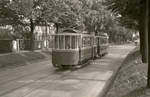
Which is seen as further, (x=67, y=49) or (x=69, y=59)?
(x=67, y=49)

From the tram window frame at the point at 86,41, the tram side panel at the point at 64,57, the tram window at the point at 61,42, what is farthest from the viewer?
the tram window frame at the point at 86,41

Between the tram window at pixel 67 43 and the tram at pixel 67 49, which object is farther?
the tram window at pixel 67 43

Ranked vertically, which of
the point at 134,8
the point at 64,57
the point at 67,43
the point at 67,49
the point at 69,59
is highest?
the point at 134,8

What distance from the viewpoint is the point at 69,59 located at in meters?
17.1

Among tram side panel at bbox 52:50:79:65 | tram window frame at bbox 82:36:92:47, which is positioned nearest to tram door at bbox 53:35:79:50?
tram side panel at bbox 52:50:79:65

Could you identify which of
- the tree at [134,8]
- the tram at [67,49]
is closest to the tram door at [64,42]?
the tram at [67,49]

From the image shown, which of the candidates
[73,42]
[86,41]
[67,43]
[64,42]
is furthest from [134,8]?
[86,41]

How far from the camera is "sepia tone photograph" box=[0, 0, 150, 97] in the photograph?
10.3 meters

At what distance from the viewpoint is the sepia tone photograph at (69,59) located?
405 inches

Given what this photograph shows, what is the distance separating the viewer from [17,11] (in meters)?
24.0

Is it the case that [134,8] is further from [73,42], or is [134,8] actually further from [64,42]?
[64,42]

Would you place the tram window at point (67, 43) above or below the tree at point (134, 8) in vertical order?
below

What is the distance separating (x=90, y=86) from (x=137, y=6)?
19.8 ft

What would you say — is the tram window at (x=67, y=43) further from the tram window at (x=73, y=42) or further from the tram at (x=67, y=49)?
the tram window at (x=73, y=42)
